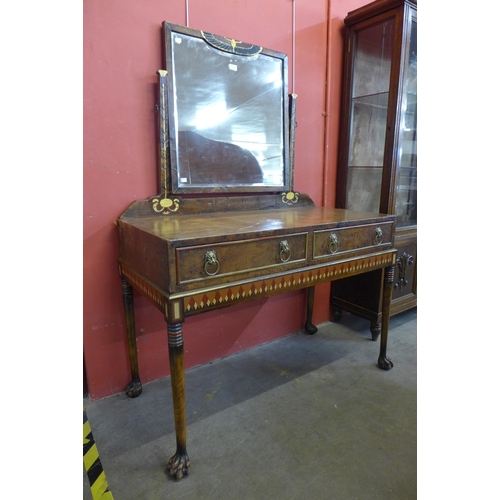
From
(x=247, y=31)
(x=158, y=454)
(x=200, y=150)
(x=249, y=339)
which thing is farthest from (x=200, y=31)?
(x=158, y=454)

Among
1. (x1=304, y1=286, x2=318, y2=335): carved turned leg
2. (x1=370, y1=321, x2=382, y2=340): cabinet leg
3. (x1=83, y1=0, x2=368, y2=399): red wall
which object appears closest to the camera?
(x1=83, y1=0, x2=368, y2=399): red wall

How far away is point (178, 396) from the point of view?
1.46m

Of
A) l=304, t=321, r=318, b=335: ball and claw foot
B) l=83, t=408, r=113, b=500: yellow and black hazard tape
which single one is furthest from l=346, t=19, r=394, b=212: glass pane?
l=83, t=408, r=113, b=500: yellow and black hazard tape

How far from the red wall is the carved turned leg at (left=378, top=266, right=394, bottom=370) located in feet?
2.63

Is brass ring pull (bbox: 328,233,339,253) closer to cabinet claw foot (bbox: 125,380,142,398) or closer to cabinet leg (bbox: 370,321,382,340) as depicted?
cabinet leg (bbox: 370,321,382,340)

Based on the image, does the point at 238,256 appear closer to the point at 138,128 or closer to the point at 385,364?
the point at 138,128

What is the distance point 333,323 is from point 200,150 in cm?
180

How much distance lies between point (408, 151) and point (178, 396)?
2.30m

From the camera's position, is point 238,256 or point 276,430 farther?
point 276,430

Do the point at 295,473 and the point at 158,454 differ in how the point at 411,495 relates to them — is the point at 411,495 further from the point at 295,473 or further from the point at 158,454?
the point at 158,454

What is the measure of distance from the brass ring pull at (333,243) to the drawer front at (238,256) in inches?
6.7

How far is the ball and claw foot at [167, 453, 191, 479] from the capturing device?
1.46 m

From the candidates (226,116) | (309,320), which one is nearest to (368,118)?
(226,116)

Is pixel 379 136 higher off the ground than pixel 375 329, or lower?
higher
